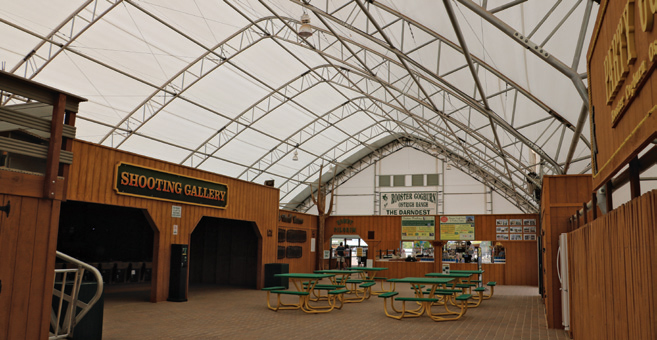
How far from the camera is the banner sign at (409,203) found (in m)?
28.4

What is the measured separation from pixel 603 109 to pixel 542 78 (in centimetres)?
619

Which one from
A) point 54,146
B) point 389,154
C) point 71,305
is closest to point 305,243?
point 389,154

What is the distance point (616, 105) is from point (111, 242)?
14.6m

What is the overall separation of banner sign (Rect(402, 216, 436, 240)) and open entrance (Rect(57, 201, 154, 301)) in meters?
10.4

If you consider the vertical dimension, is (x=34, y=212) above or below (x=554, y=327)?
above

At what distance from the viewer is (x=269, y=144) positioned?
2453 centimetres

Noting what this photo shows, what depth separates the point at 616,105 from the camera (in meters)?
2.42

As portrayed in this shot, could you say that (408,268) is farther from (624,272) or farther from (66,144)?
(624,272)

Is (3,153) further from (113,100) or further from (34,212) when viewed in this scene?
(113,100)

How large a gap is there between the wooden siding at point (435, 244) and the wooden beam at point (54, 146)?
16.7 metres

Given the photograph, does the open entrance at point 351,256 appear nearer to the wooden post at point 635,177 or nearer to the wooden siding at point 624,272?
the wooden siding at point 624,272

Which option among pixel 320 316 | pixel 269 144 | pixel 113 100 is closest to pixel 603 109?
pixel 320 316

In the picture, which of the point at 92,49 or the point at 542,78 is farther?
the point at 92,49

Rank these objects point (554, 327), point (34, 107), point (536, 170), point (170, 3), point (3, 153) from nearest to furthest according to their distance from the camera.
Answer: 1. point (3, 153)
2. point (34, 107)
3. point (554, 327)
4. point (170, 3)
5. point (536, 170)
